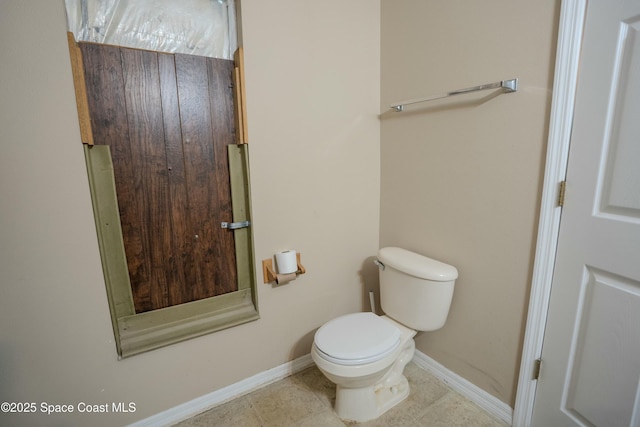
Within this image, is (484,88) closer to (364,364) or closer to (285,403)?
(364,364)

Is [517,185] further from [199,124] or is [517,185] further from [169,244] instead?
[169,244]

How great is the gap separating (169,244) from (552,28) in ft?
5.75

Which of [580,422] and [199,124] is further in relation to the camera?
[199,124]

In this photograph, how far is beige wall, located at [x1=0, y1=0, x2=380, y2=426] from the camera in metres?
1.04

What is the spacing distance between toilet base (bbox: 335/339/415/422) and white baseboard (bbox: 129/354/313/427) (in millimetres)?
377

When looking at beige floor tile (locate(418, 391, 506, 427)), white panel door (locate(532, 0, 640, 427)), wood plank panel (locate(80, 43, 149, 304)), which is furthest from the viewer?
beige floor tile (locate(418, 391, 506, 427))

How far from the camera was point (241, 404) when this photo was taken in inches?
59.6

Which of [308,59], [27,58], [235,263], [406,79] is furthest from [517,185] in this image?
[27,58]

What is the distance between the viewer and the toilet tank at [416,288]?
1.41 m

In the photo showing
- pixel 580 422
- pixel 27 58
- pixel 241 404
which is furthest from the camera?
pixel 241 404

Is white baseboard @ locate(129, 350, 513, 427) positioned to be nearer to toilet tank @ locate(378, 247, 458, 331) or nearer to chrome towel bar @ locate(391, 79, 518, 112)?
toilet tank @ locate(378, 247, 458, 331)

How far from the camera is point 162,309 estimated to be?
138 centimetres

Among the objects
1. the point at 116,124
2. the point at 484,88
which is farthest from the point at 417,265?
the point at 116,124

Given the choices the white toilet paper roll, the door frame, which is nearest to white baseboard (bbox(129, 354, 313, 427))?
the white toilet paper roll
